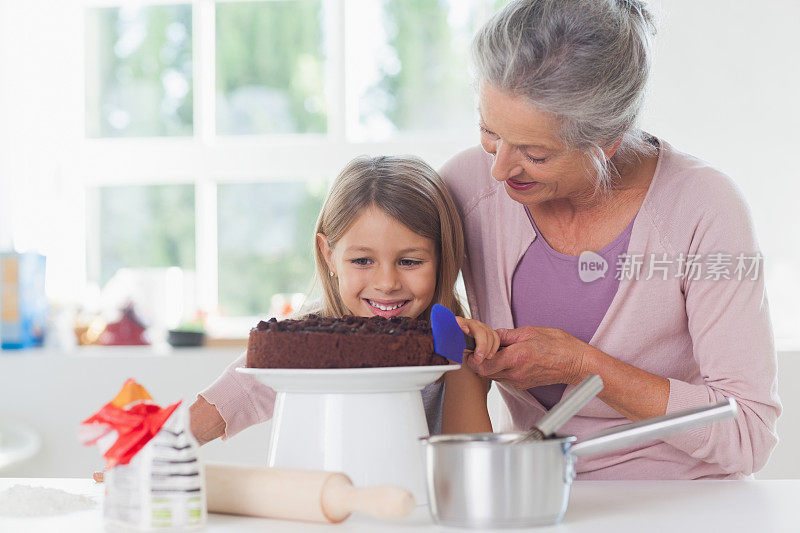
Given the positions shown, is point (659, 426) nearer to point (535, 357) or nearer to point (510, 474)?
point (510, 474)

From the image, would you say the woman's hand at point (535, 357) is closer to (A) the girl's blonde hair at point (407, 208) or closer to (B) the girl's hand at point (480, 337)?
(B) the girl's hand at point (480, 337)

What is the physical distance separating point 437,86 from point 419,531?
8.75 feet

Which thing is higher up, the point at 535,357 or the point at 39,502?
the point at 535,357

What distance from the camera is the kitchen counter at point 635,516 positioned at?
2.93 ft

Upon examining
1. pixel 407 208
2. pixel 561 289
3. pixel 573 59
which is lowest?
pixel 561 289

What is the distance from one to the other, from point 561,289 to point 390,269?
287mm

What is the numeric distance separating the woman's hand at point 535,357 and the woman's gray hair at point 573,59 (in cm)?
28

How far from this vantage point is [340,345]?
0.96 m

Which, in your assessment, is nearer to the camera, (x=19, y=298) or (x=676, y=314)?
(x=676, y=314)

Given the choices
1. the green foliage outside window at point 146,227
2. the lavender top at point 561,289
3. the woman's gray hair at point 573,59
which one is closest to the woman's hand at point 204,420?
the lavender top at point 561,289

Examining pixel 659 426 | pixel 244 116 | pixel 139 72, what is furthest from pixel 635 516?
pixel 139 72

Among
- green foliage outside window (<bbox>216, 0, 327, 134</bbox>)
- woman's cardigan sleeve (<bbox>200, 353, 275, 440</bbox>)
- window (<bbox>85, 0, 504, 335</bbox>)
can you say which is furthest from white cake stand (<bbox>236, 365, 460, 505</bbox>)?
green foliage outside window (<bbox>216, 0, 327, 134</bbox>)

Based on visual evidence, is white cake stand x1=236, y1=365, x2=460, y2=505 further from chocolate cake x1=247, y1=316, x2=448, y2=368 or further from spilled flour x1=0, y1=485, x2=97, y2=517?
spilled flour x1=0, y1=485, x2=97, y2=517

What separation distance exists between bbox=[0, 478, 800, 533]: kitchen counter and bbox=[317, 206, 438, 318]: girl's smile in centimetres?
46
